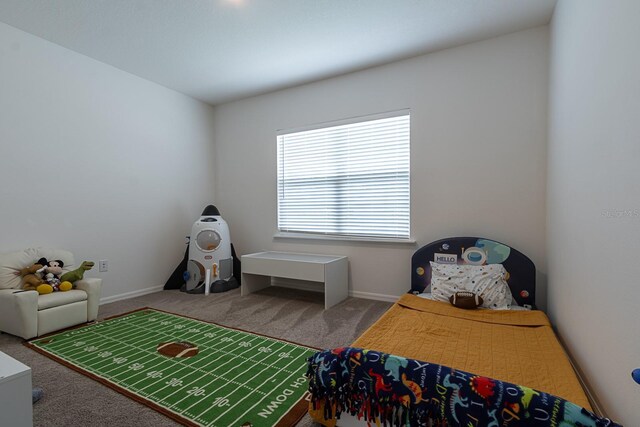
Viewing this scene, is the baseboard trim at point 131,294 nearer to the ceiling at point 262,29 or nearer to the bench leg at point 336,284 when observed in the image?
the bench leg at point 336,284

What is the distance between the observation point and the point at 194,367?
2.05m

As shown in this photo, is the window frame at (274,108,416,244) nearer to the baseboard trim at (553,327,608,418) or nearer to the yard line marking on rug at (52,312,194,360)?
the baseboard trim at (553,327,608,418)

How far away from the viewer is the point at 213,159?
16.0 ft

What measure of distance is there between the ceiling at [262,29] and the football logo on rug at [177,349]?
8.92ft

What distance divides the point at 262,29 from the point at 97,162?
2366mm

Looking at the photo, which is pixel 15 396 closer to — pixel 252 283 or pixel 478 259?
pixel 252 283

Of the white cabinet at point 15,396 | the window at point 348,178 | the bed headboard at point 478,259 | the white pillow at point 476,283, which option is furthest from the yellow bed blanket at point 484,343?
the white cabinet at point 15,396

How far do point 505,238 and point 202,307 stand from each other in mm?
3204

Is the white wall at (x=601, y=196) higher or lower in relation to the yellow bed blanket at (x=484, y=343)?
higher

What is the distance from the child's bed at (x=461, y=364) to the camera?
110 cm

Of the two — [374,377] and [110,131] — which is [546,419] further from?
[110,131]

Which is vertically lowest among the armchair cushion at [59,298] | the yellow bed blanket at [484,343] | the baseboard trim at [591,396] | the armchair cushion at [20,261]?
the baseboard trim at [591,396]

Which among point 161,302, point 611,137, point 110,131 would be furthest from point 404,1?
point 161,302

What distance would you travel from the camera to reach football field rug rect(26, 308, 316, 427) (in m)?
1.61
